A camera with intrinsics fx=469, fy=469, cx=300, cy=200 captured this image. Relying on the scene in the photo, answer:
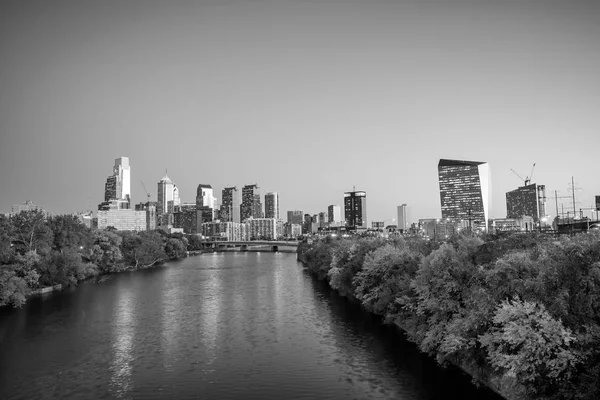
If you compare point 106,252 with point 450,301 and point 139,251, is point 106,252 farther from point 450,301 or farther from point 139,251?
point 450,301

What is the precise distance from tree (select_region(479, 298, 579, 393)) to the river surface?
6714mm

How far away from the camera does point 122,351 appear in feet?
142

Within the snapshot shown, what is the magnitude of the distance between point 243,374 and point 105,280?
74634mm

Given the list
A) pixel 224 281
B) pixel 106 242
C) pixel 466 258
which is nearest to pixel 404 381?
pixel 466 258

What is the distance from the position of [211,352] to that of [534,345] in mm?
27955

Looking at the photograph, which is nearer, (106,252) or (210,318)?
(210,318)

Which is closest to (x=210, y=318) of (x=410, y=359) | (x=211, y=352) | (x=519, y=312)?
(x=211, y=352)

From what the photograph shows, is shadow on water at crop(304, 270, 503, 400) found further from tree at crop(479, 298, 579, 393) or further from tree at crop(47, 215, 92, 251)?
tree at crop(47, 215, 92, 251)

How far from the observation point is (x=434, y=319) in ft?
119

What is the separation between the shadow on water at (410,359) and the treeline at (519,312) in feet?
3.74

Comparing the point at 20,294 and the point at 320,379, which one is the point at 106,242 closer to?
the point at 20,294

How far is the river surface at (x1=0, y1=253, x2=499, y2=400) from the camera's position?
3359cm

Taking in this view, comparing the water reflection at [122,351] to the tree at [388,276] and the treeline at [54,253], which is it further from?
the tree at [388,276]

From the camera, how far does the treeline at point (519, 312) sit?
24578 millimetres
